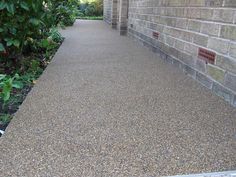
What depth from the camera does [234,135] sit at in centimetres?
212

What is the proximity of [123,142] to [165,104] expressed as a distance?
89 cm

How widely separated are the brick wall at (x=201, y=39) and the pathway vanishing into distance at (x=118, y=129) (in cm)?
18

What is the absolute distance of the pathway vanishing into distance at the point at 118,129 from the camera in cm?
171

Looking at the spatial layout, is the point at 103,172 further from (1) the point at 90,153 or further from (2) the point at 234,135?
(2) the point at 234,135

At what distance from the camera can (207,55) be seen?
3.21 metres

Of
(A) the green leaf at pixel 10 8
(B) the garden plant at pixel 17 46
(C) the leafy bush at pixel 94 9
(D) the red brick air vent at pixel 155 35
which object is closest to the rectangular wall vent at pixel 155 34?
(D) the red brick air vent at pixel 155 35

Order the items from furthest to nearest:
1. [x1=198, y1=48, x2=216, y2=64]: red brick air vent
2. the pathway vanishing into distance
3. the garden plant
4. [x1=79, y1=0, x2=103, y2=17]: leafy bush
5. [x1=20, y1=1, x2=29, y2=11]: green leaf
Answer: [x1=79, y1=0, x2=103, y2=17]: leafy bush
[x1=198, y1=48, x2=216, y2=64]: red brick air vent
[x1=20, y1=1, x2=29, y2=11]: green leaf
the garden plant
the pathway vanishing into distance

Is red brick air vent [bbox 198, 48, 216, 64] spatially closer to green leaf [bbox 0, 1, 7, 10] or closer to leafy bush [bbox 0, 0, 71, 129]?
leafy bush [bbox 0, 0, 71, 129]

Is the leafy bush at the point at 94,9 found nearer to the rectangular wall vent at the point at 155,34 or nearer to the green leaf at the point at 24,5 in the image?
the rectangular wall vent at the point at 155,34

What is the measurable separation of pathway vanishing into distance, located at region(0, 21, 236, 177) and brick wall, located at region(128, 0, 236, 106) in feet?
0.60

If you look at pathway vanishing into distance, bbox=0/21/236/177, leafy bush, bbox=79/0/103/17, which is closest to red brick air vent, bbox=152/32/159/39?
pathway vanishing into distance, bbox=0/21/236/177

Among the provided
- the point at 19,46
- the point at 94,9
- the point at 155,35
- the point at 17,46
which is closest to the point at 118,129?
the point at 17,46

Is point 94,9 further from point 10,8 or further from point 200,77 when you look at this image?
point 10,8

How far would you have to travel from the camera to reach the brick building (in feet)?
9.07
